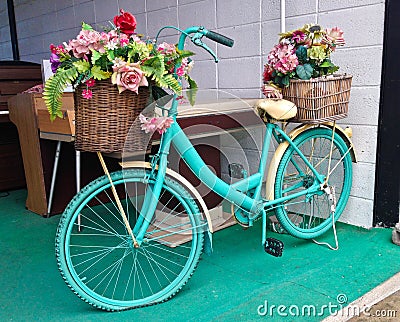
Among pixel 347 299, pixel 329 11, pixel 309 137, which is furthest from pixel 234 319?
Answer: pixel 329 11

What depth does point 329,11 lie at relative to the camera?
2668 millimetres

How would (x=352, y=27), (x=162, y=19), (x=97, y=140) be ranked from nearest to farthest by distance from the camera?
(x=97, y=140)
(x=352, y=27)
(x=162, y=19)

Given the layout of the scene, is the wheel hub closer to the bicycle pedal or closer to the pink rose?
the bicycle pedal

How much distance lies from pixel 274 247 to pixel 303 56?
1.02m

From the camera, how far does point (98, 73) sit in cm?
166

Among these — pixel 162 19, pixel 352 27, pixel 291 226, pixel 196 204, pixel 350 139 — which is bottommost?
pixel 291 226

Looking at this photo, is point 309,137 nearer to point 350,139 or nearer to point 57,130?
point 350,139

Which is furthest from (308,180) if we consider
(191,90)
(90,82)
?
(90,82)

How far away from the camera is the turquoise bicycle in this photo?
6.23ft

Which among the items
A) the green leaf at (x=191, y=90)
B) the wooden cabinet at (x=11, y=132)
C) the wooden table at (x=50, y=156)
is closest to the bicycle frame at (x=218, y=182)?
the green leaf at (x=191, y=90)

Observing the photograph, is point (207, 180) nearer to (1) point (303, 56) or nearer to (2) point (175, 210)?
(2) point (175, 210)

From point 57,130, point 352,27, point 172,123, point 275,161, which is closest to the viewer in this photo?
point 172,123

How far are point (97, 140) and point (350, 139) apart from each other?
1.65m

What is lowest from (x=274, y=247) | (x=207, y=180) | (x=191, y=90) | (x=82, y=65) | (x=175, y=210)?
(x=274, y=247)
